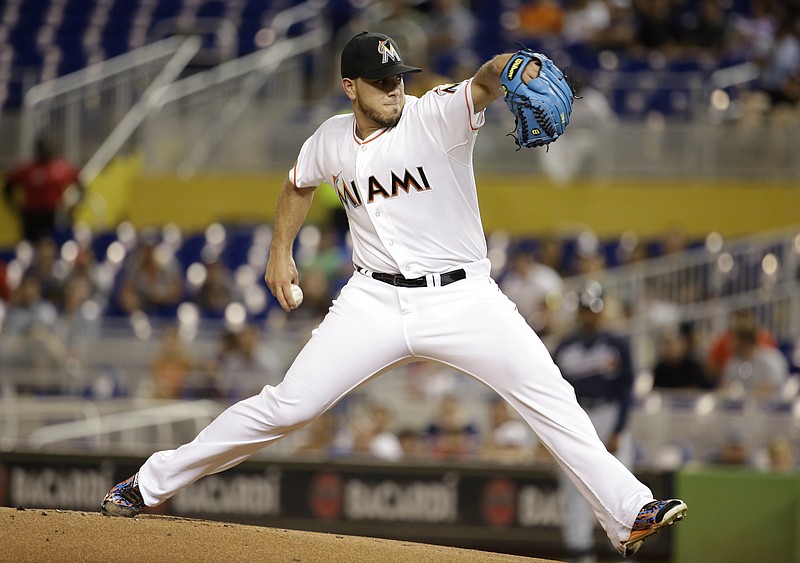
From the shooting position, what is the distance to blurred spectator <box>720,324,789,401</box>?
10.5 meters

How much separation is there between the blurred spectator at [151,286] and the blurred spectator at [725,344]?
533cm

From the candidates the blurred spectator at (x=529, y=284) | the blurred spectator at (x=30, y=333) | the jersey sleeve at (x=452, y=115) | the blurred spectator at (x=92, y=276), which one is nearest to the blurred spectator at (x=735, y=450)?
the blurred spectator at (x=529, y=284)

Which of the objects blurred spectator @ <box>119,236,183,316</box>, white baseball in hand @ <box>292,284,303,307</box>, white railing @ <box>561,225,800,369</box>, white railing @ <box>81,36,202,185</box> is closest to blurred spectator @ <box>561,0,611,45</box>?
white railing @ <box>561,225,800,369</box>

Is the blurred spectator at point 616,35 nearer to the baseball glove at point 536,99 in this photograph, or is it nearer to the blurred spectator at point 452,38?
the blurred spectator at point 452,38

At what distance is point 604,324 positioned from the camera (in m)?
9.33

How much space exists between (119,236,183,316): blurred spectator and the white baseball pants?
817 cm

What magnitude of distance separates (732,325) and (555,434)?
7.03m

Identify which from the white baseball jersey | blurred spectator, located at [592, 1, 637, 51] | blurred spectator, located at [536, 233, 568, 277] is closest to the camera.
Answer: the white baseball jersey

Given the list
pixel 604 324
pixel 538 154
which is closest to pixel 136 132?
pixel 538 154

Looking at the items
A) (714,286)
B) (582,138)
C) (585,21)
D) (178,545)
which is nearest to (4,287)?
(582,138)

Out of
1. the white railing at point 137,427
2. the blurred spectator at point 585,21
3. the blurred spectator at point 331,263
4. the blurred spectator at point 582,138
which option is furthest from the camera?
the blurred spectator at point 585,21

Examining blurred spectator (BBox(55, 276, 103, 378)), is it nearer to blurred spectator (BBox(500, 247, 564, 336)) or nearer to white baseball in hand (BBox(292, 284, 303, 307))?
blurred spectator (BBox(500, 247, 564, 336))

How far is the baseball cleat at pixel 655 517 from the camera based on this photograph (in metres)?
4.80

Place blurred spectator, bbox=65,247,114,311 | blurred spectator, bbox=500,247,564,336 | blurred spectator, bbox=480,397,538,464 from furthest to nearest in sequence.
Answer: blurred spectator, bbox=65,247,114,311, blurred spectator, bbox=500,247,564,336, blurred spectator, bbox=480,397,538,464
